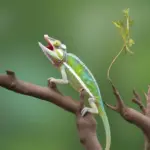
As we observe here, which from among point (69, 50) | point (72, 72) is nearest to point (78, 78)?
point (72, 72)

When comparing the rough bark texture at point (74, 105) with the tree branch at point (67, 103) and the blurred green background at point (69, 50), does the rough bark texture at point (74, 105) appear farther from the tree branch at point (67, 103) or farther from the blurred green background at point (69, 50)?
the blurred green background at point (69, 50)

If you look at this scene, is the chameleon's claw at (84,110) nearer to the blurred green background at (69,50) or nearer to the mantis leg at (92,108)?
the mantis leg at (92,108)

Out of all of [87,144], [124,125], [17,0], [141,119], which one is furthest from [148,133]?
[17,0]

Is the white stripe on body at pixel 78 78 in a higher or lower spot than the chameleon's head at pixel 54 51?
lower

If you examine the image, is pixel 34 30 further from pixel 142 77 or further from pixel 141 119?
pixel 141 119

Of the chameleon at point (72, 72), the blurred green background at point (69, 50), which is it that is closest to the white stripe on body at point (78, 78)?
the chameleon at point (72, 72)

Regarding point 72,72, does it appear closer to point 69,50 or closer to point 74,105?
point 74,105

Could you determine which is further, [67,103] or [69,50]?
[69,50]

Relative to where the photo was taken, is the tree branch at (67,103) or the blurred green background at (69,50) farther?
the blurred green background at (69,50)
